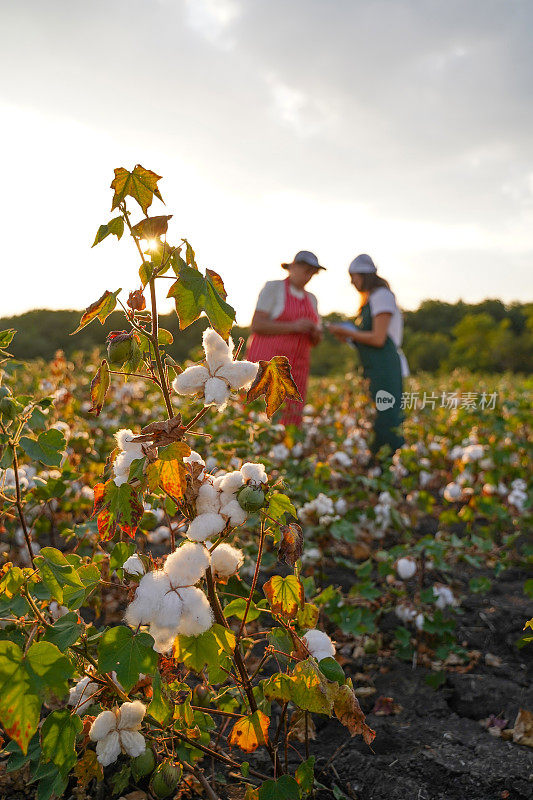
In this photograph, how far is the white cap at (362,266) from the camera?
15.9ft

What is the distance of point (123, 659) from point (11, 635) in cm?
37

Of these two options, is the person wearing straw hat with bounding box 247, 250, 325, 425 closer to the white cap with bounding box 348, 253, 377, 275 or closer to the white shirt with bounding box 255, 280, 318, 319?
the white shirt with bounding box 255, 280, 318, 319

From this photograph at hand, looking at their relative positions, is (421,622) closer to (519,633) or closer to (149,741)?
(519,633)

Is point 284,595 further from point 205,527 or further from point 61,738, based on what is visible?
point 61,738

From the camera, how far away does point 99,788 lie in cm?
155

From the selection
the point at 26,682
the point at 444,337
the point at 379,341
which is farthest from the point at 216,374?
the point at 444,337

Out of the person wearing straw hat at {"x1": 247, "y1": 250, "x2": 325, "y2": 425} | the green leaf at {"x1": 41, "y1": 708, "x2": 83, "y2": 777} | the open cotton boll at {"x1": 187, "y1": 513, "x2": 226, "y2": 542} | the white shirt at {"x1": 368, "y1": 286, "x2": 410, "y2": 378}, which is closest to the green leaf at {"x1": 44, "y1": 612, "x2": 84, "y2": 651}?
the green leaf at {"x1": 41, "y1": 708, "x2": 83, "y2": 777}

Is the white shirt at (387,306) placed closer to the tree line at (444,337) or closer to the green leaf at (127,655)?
the green leaf at (127,655)

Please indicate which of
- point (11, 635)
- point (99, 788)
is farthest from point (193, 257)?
point (99, 788)

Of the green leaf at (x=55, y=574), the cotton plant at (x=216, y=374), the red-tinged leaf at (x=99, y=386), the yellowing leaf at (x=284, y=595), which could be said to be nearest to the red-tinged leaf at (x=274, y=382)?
the cotton plant at (x=216, y=374)

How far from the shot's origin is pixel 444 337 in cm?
4419

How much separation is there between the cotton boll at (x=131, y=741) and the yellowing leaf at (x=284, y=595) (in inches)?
15.1

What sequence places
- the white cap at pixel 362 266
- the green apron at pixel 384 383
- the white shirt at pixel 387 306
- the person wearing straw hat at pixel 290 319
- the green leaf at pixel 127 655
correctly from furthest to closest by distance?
1. the green apron at pixel 384 383
2. the white cap at pixel 362 266
3. the white shirt at pixel 387 306
4. the person wearing straw hat at pixel 290 319
5. the green leaf at pixel 127 655

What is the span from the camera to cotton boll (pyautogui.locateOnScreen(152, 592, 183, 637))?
97cm
